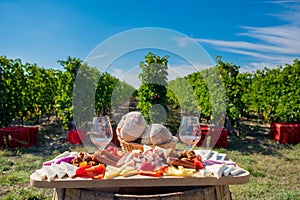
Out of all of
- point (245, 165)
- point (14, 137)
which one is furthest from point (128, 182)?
point (14, 137)

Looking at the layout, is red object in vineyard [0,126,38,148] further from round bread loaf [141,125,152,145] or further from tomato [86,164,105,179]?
tomato [86,164,105,179]

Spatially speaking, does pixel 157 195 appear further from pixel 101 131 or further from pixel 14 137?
pixel 14 137

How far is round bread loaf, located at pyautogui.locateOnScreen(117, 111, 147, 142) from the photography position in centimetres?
244

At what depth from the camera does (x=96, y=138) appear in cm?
239

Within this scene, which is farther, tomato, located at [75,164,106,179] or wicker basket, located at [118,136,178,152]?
wicker basket, located at [118,136,178,152]

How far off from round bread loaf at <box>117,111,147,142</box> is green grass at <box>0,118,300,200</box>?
265 centimetres

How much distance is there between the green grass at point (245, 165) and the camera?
474 centimetres

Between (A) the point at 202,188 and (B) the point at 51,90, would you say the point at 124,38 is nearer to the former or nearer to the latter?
(A) the point at 202,188

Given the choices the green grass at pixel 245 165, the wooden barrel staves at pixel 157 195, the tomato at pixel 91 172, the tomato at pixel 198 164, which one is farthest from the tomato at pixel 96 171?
the green grass at pixel 245 165

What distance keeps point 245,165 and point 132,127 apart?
16.1 feet

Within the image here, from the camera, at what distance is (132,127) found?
2439mm

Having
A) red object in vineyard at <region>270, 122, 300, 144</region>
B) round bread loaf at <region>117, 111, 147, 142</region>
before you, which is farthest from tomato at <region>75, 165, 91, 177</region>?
red object in vineyard at <region>270, 122, 300, 144</region>

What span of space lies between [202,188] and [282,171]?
524cm

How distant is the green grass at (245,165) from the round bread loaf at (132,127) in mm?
2648
